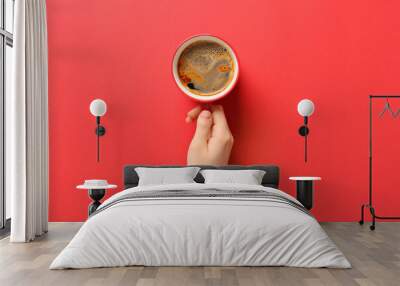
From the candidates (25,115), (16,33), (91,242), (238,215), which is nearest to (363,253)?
(238,215)

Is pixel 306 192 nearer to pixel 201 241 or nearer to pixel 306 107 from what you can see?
pixel 306 107

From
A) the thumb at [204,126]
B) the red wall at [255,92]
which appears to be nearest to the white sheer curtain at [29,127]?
the red wall at [255,92]

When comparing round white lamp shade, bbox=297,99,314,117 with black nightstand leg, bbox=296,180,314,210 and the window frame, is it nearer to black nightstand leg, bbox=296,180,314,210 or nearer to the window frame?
black nightstand leg, bbox=296,180,314,210

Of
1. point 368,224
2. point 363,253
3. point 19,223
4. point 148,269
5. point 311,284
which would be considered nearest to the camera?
point 311,284

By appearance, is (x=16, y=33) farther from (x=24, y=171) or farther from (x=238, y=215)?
(x=238, y=215)

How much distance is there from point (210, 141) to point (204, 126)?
194 mm

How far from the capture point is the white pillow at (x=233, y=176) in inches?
223

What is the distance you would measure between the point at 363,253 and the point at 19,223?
324cm

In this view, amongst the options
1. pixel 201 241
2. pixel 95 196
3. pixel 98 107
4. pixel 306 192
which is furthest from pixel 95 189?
pixel 306 192

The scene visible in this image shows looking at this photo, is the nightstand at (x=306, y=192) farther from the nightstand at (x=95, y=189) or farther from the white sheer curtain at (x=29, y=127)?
the white sheer curtain at (x=29, y=127)

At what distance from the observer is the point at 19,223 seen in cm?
507

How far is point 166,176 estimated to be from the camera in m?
5.73

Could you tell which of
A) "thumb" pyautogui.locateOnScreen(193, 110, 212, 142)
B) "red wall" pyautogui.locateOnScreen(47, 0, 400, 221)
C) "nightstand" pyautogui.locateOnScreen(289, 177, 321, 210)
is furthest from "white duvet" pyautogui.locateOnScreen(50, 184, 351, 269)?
"red wall" pyautogui.locateOnScreen(47, 0, 400, 221)

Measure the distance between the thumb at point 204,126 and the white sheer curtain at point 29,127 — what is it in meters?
1.75
